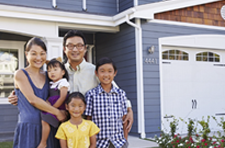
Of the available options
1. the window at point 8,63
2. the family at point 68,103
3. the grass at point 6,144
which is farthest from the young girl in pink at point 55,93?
the window at point 8,63

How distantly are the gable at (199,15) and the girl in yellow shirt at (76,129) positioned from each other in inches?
210

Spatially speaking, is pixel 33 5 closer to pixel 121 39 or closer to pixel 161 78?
pixel 121 39

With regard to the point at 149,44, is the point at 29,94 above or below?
below

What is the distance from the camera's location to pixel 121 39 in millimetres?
7441

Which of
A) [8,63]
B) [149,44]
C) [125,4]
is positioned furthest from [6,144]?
[125,4]

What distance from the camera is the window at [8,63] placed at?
24.5 feet

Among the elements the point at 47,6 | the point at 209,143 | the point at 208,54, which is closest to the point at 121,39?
the point at 47,6

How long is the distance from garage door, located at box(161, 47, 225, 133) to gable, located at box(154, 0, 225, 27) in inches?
30.7

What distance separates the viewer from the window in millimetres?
7457

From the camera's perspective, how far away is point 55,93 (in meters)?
2.31

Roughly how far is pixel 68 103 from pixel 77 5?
5589mm

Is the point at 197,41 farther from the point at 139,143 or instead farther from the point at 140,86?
the point at 139,143

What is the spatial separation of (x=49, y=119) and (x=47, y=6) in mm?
5399

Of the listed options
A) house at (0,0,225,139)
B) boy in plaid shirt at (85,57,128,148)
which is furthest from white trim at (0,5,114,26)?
boy in plaid shirt at (85,57,128,148)
